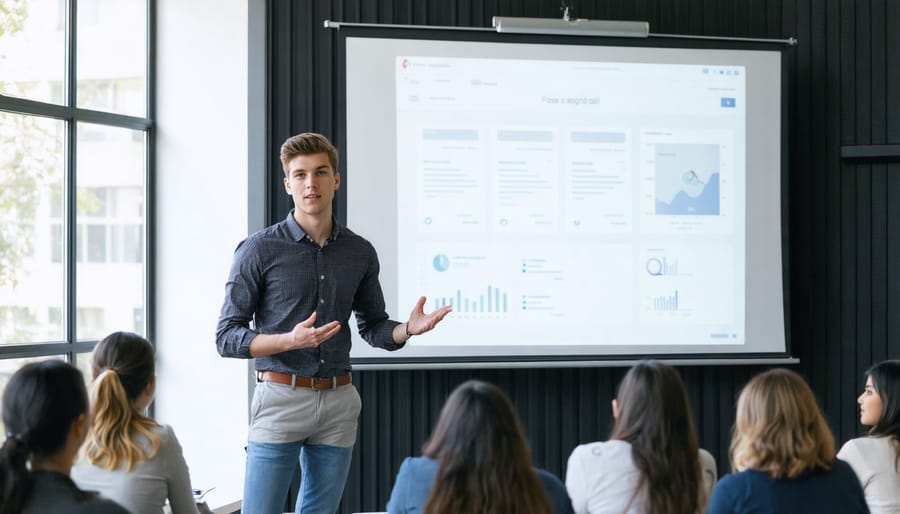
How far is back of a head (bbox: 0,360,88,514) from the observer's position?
1.67 m

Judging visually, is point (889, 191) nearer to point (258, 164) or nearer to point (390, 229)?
point (390, 229)

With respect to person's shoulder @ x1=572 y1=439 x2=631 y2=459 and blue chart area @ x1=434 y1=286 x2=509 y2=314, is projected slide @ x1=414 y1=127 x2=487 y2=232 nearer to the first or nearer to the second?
blue chart area @ x1=434 y1=286 x2=509 y2=314

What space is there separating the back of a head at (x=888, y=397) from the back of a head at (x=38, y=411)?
217cm

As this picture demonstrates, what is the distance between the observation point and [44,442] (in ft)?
5.59

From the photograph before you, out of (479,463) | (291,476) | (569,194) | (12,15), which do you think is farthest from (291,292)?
(12,15)

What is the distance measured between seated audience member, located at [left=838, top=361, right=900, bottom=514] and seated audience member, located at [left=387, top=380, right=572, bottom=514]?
117 cm

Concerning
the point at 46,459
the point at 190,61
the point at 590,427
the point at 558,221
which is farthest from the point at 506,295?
the point at 46,459

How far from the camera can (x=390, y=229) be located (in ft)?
13.6

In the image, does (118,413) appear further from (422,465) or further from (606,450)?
(606,450)

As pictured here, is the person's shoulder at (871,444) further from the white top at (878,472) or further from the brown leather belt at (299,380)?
the brown leather belt at (299,380)

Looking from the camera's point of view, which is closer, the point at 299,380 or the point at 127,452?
the point at 127,452

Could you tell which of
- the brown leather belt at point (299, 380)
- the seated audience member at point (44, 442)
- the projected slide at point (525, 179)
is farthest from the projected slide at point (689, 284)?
the seated audience member at point (44, 442)

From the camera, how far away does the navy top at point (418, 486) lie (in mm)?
1844

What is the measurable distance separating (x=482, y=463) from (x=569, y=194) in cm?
266
